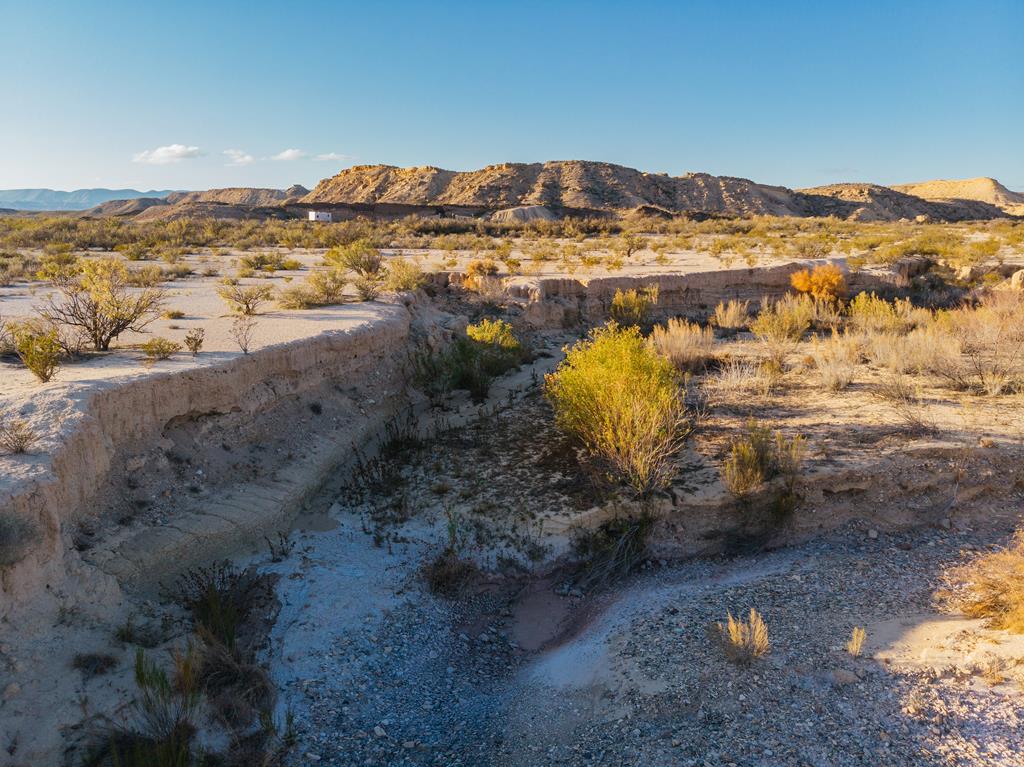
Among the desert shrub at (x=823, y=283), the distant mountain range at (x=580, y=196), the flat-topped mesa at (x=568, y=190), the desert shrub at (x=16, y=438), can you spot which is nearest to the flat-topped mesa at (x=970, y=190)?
the distant mountain range at (x=580, y=196)

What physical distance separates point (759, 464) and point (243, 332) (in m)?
6.83

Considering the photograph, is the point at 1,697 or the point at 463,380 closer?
the point at 1,697

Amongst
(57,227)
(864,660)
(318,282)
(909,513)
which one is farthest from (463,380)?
(57,227)

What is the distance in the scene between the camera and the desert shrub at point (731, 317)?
1466cm

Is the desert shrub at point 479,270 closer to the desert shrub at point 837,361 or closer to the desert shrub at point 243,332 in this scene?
the desert shrub at point 243,332

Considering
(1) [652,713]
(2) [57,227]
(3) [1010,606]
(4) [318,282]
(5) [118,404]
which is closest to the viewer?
(1) [652,713]

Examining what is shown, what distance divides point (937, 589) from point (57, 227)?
3148 cm

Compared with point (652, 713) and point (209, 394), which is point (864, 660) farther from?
point (209, 394)

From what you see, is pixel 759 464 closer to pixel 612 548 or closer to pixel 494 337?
pixel 612 548

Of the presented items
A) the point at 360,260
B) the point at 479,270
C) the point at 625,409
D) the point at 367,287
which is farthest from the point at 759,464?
the point at 479,270

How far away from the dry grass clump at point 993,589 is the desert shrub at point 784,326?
5.68 meters

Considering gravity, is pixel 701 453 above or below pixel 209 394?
below

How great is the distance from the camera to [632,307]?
47.3 feet

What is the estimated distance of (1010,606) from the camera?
4.73 metres
